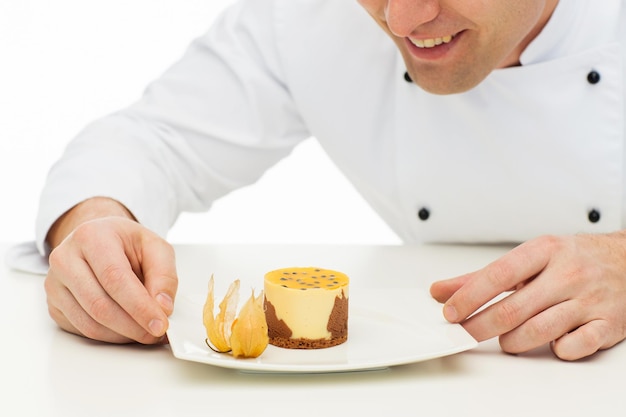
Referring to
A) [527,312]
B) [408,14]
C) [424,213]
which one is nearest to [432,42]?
[408,14]

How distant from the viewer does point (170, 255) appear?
129 centimetres

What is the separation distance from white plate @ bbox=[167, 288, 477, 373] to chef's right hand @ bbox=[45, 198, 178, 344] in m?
0.04

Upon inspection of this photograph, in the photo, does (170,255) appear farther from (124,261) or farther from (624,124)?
(624,124)

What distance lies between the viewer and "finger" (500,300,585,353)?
1.18m

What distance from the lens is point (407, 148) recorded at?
1.90 m

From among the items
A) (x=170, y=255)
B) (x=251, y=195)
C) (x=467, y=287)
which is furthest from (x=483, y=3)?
(x=251, y=195)

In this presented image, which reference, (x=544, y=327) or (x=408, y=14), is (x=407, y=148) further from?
(x=544, y=327)

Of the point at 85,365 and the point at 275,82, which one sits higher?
the point at 275,82

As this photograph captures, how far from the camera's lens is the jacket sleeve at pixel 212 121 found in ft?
6.20

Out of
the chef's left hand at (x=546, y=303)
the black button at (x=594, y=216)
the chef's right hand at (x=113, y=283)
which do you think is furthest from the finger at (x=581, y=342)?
the black button at (x=594, y=216)

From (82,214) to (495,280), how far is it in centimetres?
75

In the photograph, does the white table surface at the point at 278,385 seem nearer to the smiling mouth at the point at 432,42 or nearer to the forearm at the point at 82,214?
the forearm at the point at 82,214

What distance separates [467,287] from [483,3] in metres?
0.59

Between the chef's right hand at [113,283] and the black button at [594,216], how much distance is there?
869mm
